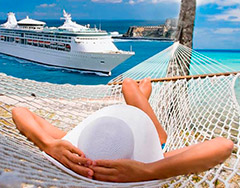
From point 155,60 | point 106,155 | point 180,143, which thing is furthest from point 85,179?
point 155,60

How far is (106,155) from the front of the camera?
0.68 m

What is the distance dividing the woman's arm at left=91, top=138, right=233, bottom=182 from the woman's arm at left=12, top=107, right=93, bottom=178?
47 mm

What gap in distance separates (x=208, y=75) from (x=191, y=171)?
44.1 inches

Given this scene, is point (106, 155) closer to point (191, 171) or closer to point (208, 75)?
point (191, 171)

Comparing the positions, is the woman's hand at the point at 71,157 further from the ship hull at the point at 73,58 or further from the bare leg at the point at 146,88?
the ship hull at the point at 73,58

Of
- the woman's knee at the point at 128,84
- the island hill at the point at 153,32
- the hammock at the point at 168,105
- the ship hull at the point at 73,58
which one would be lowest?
the ship hull at the point at 73,58

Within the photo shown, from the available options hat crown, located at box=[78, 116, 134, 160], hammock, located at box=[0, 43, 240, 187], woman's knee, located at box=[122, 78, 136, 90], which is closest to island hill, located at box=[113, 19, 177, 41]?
hammock, located at box=[0, 43, 240, 187]

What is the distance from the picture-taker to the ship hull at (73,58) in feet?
45.6

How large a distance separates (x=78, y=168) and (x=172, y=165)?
0.79ft

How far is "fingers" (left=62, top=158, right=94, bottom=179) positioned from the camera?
2.13ft

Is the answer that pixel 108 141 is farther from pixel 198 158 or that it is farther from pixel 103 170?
pixel 198 158

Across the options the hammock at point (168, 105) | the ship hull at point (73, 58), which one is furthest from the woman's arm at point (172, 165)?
the ship hull at point (73, 58)

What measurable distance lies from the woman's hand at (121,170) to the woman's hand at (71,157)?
27mm

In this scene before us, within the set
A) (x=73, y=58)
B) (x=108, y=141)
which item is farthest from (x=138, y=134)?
(x=73, y=58)
